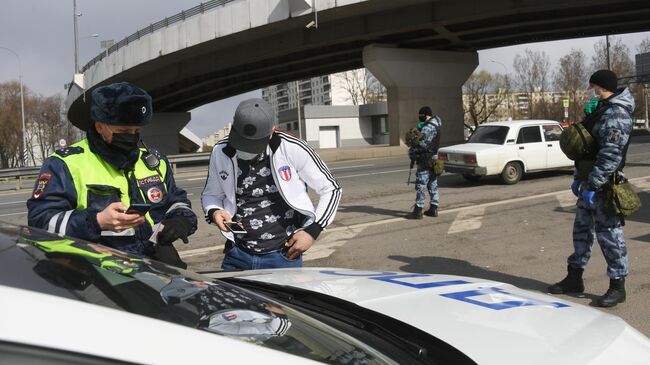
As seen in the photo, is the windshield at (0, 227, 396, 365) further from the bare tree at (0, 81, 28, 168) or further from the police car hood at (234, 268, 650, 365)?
the bare tree at (0, 81, 28, 168)

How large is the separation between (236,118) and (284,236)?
2.42 feet

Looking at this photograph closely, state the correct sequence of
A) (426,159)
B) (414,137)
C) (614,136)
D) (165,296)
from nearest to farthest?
(165,296)
(614,136)
(426,159)
(414,137)

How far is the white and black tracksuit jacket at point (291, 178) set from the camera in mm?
3109

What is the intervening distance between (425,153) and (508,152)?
5033mm

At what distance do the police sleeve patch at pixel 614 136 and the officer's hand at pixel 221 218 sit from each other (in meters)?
3.11

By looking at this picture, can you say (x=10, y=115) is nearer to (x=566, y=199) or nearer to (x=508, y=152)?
(x=508, y=152)

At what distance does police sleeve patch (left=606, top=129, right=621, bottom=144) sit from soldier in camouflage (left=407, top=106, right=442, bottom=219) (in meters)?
4.71

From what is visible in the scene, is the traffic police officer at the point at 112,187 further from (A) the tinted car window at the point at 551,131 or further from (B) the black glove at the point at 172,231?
(A) the tinted car window at the point at 551,131

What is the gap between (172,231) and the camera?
2.58 meters

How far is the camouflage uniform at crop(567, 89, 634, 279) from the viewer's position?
435 centimetres

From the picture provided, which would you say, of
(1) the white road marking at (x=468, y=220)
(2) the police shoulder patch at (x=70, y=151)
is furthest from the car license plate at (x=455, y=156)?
(2) the police shoulder patch at (x=70, y=151)

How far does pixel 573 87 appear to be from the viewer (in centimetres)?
5350

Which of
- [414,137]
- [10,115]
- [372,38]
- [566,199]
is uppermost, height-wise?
[10,115]

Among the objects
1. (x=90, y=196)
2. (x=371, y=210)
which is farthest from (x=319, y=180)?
(x=371, y=210)
